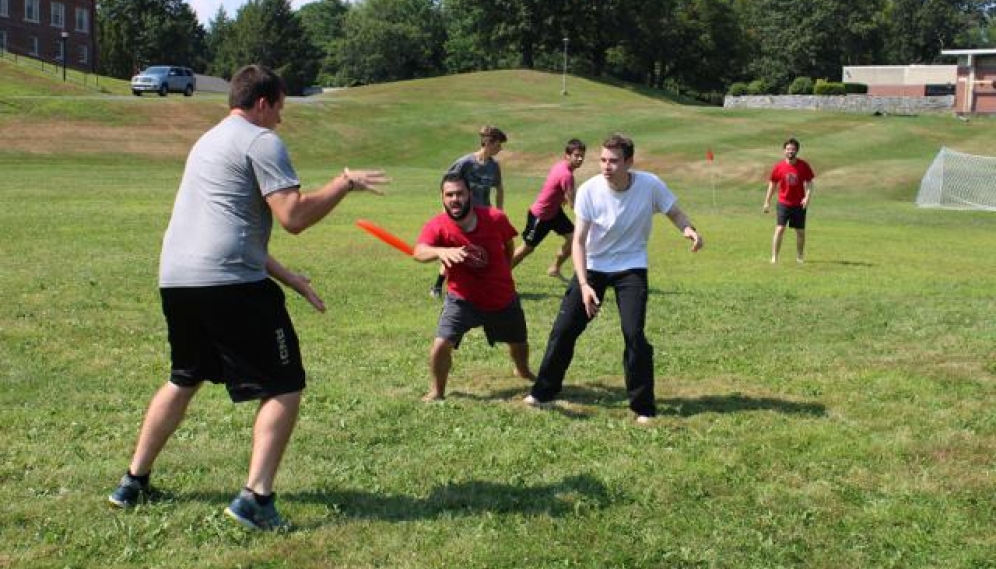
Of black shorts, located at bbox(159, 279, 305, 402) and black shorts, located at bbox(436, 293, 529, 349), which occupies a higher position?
black shorts, located at bbox(159, 279, 305, 402)

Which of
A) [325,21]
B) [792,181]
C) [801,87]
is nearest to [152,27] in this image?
[325,21]

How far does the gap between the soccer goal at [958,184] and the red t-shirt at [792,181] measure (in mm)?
17334

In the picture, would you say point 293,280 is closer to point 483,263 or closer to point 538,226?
point 483,263

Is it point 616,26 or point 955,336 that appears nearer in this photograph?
point 955,336

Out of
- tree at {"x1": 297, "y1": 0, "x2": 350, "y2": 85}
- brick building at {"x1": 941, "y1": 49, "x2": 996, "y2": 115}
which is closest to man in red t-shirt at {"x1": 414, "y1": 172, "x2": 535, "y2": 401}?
brick building at {"x1": 941, "y1": 49, "x2": 996, "y2": 115}

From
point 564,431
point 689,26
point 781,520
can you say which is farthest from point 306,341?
point 689,26

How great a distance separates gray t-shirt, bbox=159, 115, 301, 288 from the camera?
4.95 meters

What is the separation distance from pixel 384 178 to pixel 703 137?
1753 inches

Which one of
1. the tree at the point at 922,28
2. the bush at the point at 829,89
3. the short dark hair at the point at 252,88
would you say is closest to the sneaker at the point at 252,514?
the short dark hair at the point at 252,88

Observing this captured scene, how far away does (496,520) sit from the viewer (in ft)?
17.6

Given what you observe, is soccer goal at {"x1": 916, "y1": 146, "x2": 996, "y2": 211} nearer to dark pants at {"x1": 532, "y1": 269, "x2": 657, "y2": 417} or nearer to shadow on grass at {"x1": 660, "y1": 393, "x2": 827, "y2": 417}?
shadow on grass at {"x1": 660, "y1": 393, "x2": 827, "y2": 417}

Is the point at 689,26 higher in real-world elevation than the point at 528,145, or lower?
higher

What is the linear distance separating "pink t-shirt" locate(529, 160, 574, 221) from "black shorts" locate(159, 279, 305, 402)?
875 centimetres

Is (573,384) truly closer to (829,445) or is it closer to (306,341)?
(829,445)
